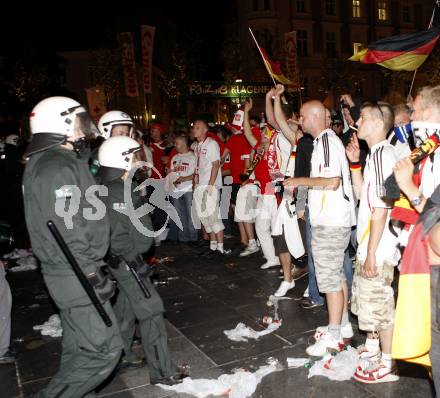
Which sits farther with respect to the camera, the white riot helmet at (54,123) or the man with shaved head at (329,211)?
the man with shaved head at (329,211)

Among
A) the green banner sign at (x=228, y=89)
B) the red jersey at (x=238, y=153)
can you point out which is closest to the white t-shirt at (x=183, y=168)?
the red jersey at (x=238, y=153)

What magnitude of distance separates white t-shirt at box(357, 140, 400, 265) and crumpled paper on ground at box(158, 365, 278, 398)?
137 centimetres

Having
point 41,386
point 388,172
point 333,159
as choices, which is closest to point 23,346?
point 41,386

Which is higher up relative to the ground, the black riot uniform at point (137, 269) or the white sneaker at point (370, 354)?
the black riot uniform at point (137, 269)

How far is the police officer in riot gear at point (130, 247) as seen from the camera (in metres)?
3.94

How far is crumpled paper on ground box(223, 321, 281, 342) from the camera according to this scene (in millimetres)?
5125

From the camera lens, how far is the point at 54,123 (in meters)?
3.36

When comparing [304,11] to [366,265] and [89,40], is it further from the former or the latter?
[366,265]

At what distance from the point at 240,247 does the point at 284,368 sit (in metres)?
4.87

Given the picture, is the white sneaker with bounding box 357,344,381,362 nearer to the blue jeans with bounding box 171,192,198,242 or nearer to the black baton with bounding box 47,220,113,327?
the black baton with bounding box 47,220,113,327

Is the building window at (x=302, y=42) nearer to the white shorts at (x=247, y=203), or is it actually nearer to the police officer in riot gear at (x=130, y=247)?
the white shorts at (x=247, y=203)

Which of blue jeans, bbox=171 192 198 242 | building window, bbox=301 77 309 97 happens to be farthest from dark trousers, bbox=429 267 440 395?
building window, bbox=301 77 309 97

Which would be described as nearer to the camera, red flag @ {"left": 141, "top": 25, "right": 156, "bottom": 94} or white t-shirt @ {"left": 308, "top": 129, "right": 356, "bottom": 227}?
white t-shirt @ {"left": 308, "top": 129, "right": 356, "bottom": 227}

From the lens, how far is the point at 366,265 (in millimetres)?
3875
